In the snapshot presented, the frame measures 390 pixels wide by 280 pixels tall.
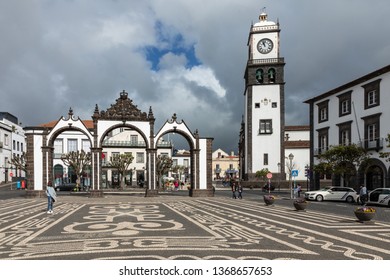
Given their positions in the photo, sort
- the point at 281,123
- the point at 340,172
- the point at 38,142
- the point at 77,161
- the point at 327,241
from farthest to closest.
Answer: the point at 281,123
the point at 77,161
the point at 38,142
the point at 340,172
the point at 327,241

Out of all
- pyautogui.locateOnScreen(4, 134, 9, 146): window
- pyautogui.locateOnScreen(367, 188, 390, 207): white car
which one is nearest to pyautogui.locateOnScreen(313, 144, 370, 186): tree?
pyautogui.locateOnScreen(367, 188, 390, 207): white car

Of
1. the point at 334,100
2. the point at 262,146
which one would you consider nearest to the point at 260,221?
the point at 334,100

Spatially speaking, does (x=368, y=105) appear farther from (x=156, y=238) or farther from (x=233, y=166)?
(x=233, y=166)

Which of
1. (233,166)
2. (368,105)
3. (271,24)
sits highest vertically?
(271,24)

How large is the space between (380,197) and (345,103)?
1432cm

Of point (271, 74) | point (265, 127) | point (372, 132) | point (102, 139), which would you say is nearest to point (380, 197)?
point (372, 132)

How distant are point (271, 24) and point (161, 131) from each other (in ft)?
113

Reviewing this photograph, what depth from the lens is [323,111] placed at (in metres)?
39.6

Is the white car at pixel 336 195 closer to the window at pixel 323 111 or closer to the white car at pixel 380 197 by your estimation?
the white car at pixel 380 197

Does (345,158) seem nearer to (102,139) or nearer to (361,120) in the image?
(361,120)

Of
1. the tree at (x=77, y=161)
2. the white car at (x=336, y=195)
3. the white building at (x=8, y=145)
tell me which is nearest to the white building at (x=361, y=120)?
the white car at (x=336, y=195)

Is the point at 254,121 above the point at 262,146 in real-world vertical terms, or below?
above

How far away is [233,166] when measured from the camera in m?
120

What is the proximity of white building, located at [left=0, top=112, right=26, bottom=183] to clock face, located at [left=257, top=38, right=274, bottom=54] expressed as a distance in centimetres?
4280
